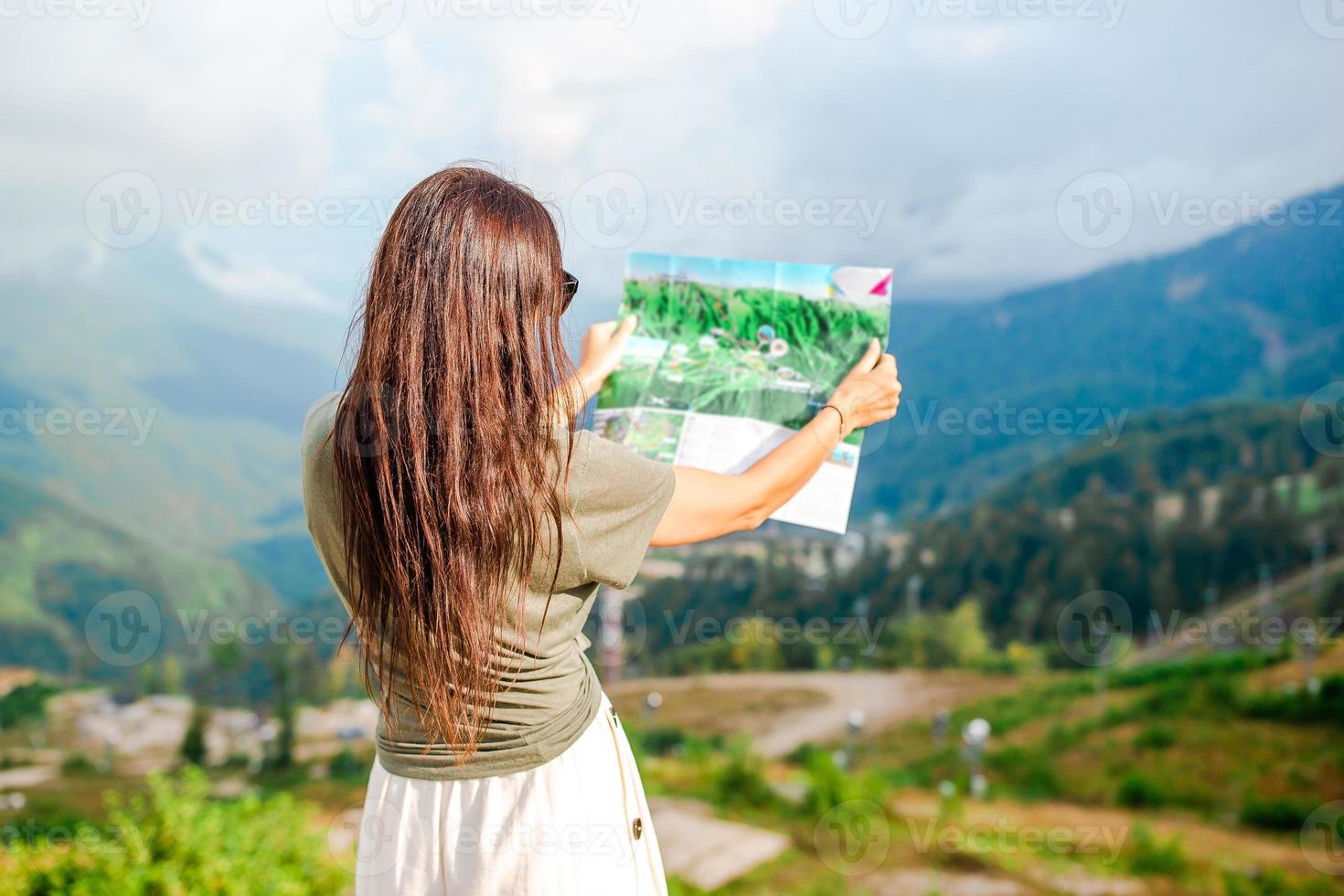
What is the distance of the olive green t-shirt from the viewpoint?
90 cm

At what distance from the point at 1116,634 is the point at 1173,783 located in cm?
59

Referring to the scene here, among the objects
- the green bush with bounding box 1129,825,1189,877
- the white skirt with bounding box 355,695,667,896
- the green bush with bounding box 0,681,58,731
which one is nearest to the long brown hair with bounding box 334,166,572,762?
the white skirt with bounding box 355,695,667,896

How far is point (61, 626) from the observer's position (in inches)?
148

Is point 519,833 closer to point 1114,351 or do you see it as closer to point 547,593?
point 547,593

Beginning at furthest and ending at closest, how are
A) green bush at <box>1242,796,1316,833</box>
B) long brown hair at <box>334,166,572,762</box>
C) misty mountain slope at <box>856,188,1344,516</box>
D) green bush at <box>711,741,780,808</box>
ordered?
misty mountain slope at <box>856,188,1344,516</box> < green bush at <box>711,741,780,808</box> < green bush at <box>1242,796,1316,833</box> < long brown hair at <box>334,166,572,762</box>

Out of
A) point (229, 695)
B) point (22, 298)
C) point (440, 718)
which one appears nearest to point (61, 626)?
point (229, 695)

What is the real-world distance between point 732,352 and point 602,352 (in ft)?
0.64

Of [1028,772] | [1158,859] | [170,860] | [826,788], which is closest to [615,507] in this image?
[170,860]

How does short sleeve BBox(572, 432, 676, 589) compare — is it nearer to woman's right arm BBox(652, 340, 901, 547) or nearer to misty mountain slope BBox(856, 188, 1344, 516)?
woman's right arm BBox(652, 340, 901, 547)

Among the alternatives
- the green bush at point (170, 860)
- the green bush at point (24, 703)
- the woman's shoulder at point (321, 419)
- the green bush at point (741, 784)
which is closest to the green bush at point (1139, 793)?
the green bush at point (741, 784)

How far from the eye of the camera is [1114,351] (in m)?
4.14

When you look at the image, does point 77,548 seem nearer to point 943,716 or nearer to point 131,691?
point 131,691

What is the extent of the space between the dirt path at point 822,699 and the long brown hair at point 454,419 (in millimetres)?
3213

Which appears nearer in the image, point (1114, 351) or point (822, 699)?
point (822, 699)
